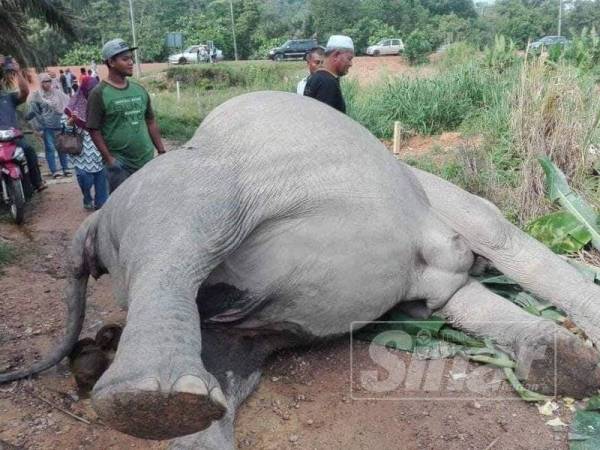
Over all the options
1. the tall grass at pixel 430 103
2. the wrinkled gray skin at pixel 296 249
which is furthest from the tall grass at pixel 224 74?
the wrinkled gray skin at pixel 296 249

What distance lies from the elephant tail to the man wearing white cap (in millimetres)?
2116

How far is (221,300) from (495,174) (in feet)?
11.5

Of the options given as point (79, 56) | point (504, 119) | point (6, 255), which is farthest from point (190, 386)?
point (79, 56)

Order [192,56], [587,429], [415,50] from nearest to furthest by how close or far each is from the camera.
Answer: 1. [587,429]
2. [415,50]
3. [192,56]

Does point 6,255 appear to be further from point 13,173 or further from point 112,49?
point 13,173

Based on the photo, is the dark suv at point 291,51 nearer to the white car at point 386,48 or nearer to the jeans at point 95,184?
the white car at point 386,48

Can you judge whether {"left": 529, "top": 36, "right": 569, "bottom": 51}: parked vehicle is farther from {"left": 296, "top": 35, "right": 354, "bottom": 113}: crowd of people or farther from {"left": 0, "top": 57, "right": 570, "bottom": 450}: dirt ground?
{"left": 0, "top": 57, "right": 570, "bottom": 450}: dirt ground

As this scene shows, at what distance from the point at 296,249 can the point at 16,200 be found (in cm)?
446

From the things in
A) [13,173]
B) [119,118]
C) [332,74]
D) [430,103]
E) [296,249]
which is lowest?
[430,103]

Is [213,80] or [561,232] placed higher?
[561,232]

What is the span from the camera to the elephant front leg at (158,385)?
5.54 ft

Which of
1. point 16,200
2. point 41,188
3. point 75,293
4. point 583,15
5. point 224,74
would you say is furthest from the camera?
point 583,15

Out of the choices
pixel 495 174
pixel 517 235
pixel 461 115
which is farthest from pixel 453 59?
pixel 517 235

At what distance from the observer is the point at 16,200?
632 centimetres
